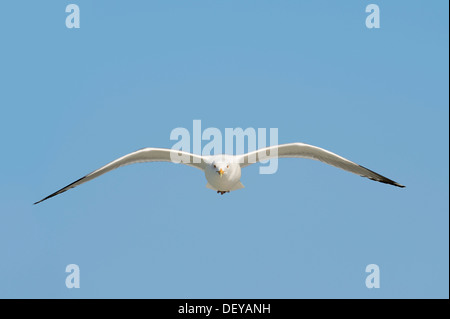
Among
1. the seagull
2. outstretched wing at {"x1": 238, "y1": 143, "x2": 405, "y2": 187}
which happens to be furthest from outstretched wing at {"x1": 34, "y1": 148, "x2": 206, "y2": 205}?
outstretched wing at {"x1": 238, "y1": 143, "x2": 405, "y2": 187}

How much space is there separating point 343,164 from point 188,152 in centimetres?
449

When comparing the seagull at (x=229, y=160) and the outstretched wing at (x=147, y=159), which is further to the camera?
the outstretched wing at (x=147, y=159)

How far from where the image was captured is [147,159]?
21.0 metres

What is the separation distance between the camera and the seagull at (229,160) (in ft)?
65.6

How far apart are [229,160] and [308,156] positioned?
247 cm

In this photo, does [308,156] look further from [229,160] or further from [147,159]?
[147,159]

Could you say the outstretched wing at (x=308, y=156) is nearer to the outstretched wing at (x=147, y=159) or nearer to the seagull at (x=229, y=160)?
the seagull at (x=229, y=160)

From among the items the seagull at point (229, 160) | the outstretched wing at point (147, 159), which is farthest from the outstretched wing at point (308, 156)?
the outstretched wing at point (147, 159)

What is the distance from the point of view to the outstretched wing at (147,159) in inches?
805

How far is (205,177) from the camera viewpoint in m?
20.4

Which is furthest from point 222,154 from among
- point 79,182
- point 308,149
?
point 79,182

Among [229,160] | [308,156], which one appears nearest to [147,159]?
[229,160]
